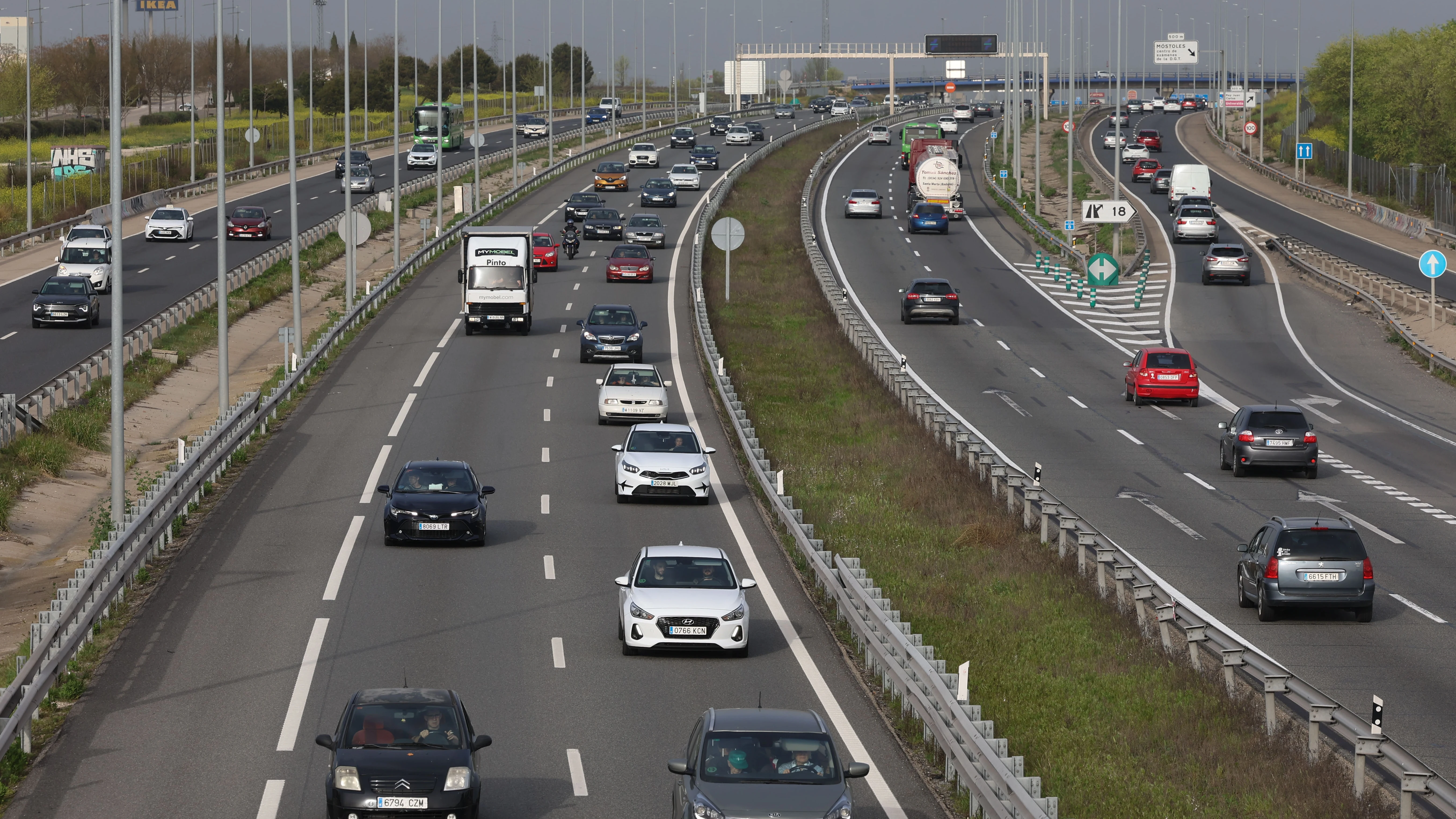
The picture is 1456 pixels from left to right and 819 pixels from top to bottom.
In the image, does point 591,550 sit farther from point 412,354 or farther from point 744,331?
point 744,331

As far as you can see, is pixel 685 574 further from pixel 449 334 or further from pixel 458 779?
pixel 449 334

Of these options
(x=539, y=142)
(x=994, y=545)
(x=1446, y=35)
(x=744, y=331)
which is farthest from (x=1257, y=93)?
(x=994, y=545)

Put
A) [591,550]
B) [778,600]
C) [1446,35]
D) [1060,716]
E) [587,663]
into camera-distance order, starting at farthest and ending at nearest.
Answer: [1446,35], [591,550], [778,600], [587,663], [1060,716]

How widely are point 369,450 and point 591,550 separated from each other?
9.67 metres

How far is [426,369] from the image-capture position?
A: 1820 inches

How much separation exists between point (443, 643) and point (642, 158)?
3607 inches

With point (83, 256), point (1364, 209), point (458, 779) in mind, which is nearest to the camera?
point (458, 779)

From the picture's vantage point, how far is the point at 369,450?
35094mm

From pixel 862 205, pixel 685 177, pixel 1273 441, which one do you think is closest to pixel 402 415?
pixel 1273 441

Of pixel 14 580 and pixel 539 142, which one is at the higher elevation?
pixel 539 142

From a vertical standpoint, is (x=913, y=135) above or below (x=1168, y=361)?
above

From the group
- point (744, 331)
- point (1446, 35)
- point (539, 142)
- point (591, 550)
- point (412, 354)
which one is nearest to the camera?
point (591, 550)

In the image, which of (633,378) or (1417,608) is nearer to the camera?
(1417,608)

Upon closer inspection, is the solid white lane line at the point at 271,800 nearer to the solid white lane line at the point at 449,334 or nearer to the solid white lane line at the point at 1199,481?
the solid white lane line at the point at 1199,481
